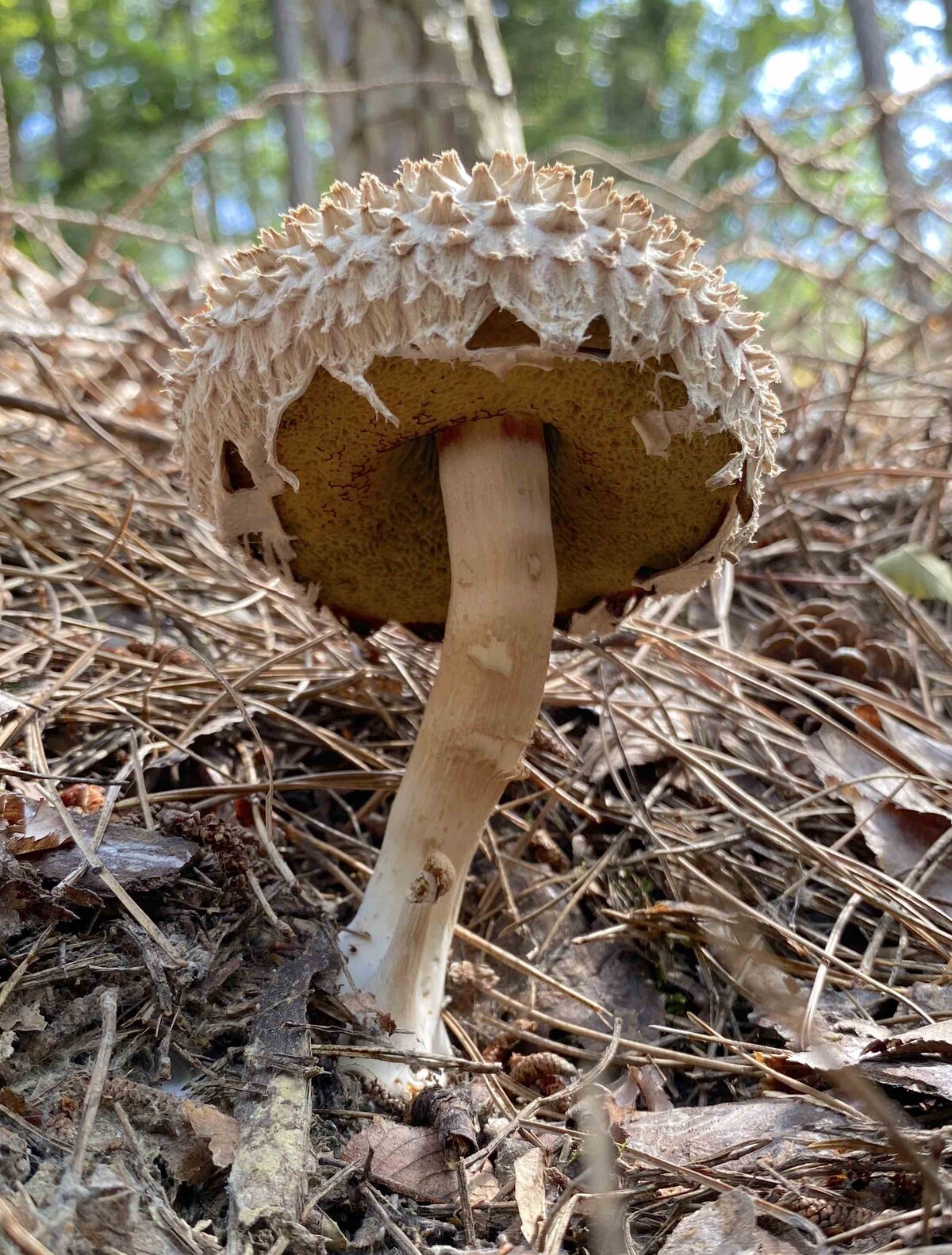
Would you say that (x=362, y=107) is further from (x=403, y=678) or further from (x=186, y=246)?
(x=403, y=678)

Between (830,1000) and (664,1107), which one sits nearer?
(664,1107)

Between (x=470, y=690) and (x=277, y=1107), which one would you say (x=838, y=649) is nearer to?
(x=470, y=690)

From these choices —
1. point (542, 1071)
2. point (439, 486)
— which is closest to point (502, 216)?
point (439, 486)

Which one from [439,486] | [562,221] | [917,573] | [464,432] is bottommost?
[917,573]

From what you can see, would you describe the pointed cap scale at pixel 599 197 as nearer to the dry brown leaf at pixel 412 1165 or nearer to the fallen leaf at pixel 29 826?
the fallen leaf at pixel 29 826

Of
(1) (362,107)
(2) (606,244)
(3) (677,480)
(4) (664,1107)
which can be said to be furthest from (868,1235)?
(1) (362,107)

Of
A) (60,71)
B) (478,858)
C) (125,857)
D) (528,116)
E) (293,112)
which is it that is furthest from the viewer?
(60,71)

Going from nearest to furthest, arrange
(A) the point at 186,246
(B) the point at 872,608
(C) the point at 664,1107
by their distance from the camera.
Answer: (C) the point at 664,1107
(B) the point at 872,608
(A) the point at 186,246
